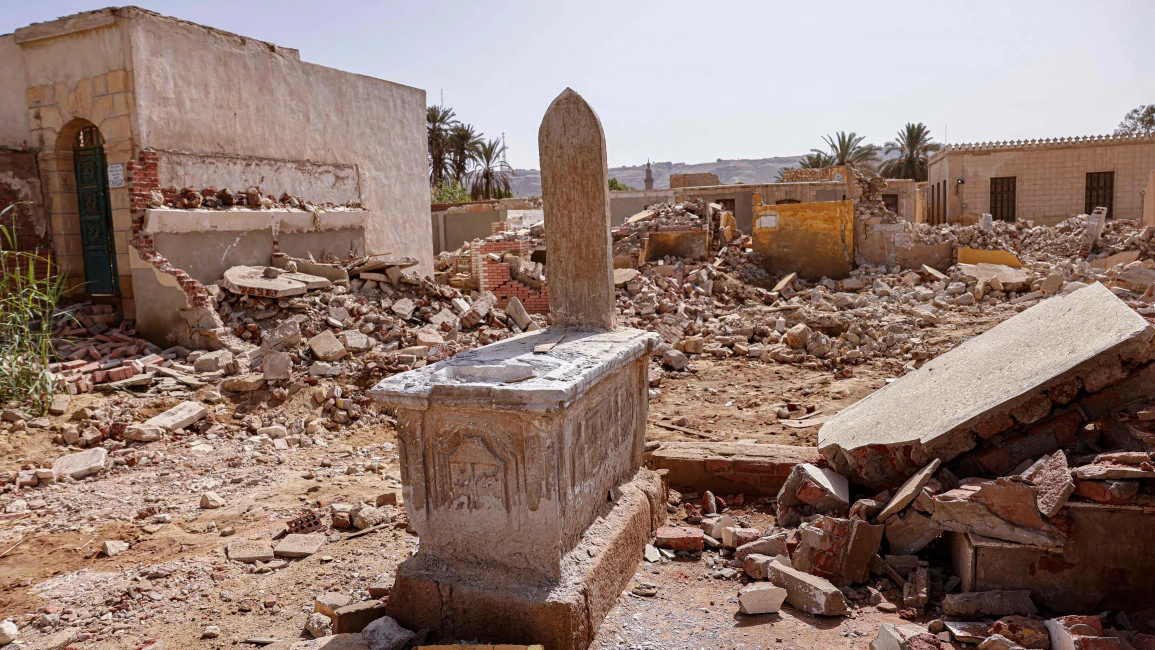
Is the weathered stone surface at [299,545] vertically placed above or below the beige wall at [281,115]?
below

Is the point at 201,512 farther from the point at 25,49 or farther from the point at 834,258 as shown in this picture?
the point at 834,258

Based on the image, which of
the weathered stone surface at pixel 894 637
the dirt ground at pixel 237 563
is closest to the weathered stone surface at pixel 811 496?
the dirt ground at pixel 237 563

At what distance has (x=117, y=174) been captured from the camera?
8367 millimetres

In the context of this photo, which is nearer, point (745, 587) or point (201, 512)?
point (745, 587)

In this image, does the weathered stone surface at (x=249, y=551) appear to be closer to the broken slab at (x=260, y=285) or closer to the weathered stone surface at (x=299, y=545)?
the weathered stone surface at (x=299, y=545)

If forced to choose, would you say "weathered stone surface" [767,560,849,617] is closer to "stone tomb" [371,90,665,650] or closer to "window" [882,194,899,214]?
"stone tomb" [371,90,665,650]

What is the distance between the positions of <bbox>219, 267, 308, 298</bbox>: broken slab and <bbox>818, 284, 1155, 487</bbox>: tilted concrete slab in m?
6.58

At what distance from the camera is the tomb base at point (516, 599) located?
116 inches

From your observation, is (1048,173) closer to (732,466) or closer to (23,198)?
(732,466)

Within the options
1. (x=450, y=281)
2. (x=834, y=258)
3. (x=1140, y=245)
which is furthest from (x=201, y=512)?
(x=1140, y=245)

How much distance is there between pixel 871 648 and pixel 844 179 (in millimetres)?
20014

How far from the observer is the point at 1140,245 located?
1348cm

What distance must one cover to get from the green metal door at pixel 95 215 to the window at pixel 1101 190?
27.3 meters

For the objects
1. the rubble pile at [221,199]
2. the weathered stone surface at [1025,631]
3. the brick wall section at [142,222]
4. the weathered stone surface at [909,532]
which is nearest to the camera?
the weathered stone surface at [1025,631]
